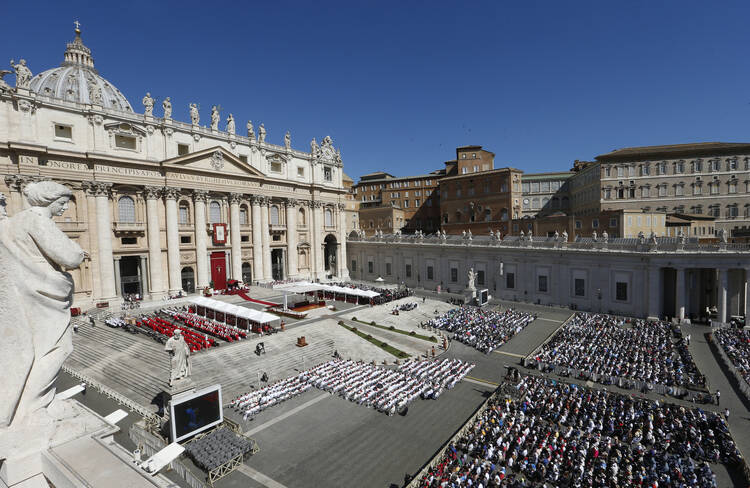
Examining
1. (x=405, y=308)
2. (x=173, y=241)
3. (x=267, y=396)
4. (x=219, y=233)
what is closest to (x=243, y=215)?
(x=219, y=233)

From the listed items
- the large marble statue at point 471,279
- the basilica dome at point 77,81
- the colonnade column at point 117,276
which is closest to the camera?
the colonnade column at point 117,276

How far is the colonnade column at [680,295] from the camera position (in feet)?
115

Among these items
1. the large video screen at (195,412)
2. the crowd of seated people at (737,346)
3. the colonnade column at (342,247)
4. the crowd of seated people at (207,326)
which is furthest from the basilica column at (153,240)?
the crowd of seated people at (737,346)

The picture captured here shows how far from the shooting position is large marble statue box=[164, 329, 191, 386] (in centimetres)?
1762

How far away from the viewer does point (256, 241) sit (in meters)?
53.7

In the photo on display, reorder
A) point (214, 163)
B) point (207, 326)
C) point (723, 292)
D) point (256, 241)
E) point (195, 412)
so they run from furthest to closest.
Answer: point (256, 241) < point (214, 163) < point (723, 292) < point (207, 326) < point (195, 412)

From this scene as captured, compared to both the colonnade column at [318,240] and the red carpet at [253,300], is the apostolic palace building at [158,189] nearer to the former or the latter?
the colonnade column at [318,240]

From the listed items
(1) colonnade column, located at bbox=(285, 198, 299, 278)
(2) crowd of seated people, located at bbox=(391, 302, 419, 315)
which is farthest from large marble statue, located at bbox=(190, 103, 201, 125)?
(2) crowd of seated people, located at bbox=(391, 302, 419, 315)

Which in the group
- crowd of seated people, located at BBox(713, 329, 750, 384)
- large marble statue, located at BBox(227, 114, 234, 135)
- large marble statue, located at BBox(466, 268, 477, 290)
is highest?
large marble statue, located at BBox(227, 114, 234, 135)

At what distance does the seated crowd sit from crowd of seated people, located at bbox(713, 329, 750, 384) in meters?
16.5

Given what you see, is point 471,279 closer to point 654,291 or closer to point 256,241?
point 654,291

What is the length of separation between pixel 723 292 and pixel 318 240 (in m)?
50.3

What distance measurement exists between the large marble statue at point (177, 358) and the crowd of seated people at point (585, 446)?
1187cm

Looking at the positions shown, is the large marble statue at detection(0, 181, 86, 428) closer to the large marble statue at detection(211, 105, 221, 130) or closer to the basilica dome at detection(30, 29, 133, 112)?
the large marble statue at detection(211, 105, 221, 130)
